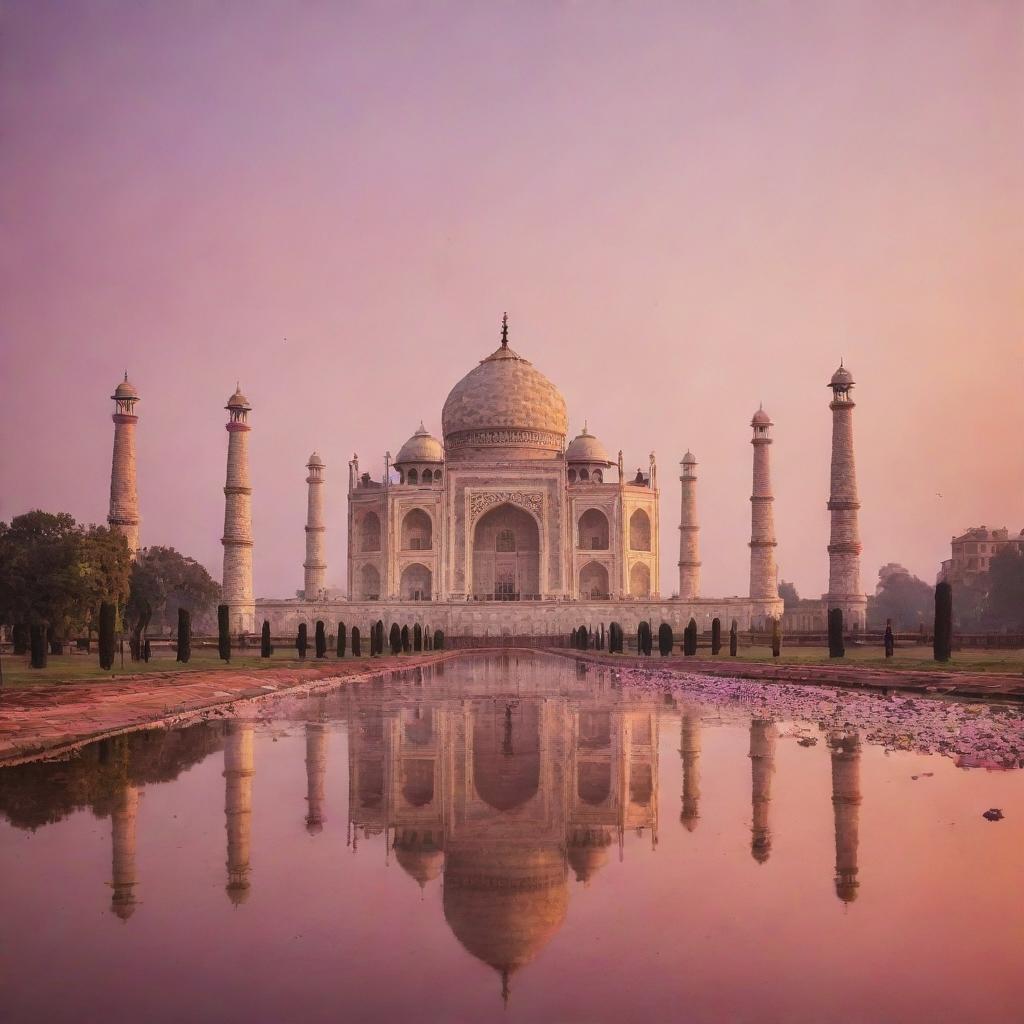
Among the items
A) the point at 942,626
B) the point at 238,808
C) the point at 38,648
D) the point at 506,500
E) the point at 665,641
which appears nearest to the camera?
the point at 238,808

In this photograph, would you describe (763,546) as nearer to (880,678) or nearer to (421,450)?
(421,450)

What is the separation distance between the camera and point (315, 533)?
5694 cm

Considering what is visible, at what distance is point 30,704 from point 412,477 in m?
48.4

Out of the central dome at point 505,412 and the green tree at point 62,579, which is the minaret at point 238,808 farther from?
the central dome at point 505,412

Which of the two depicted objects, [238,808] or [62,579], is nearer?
[238,808]

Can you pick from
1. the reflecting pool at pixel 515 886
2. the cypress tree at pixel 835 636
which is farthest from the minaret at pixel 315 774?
the cypress tree at pixel 835 636

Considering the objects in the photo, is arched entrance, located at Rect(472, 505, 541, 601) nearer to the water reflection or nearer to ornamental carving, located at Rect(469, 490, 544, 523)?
ornamental carving, located at Rect(469, 490, 544, 523)

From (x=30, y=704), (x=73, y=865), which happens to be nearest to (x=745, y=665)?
(x=30, y=704)

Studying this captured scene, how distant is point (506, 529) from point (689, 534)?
925 cm

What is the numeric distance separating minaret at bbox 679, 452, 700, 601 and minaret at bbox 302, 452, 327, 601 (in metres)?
18.2

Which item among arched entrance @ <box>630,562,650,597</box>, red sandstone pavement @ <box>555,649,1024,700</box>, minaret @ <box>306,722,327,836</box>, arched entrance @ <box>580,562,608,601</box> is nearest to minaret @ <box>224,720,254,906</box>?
minaret @ <box>306,722,327,836</box>

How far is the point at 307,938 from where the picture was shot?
10.1 ft

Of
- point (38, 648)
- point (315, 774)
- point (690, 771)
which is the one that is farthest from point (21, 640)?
point (690, 771)

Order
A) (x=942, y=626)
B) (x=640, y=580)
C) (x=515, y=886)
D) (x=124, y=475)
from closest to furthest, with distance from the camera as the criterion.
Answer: (x=515, y=886) → (x=942, y=626) → (x=124, y=475) → (x=640, y=580)
